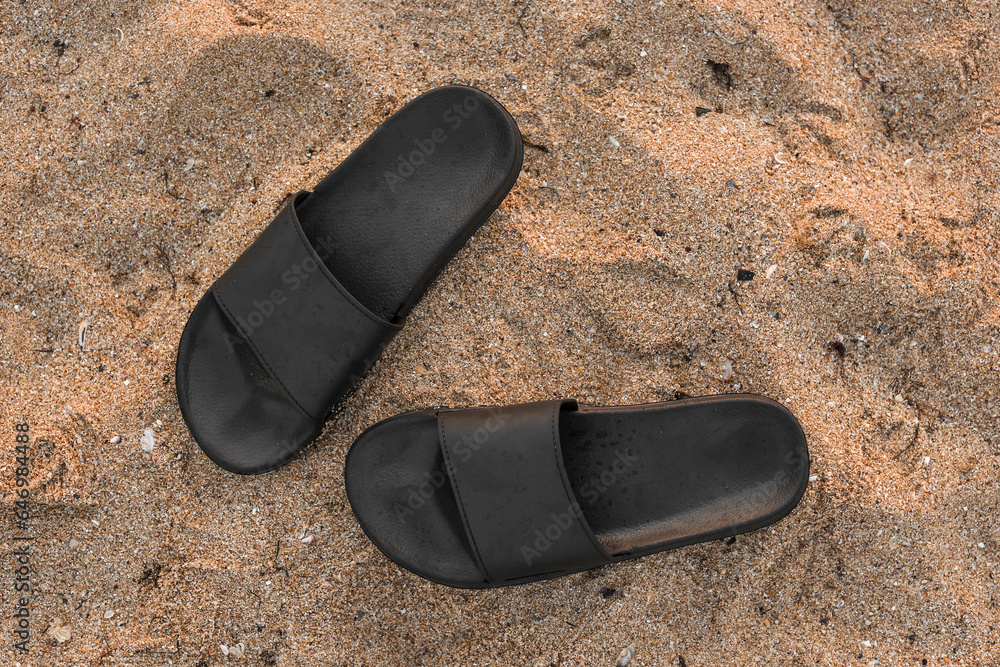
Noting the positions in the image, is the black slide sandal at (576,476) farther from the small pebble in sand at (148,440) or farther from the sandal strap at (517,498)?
the small pebble in sand at (148,440)

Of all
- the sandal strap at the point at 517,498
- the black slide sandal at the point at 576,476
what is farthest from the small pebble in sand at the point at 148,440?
the sandal strap at the point at 517,498

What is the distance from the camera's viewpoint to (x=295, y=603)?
71.7 inches

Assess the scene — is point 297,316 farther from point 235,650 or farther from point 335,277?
point 235,650

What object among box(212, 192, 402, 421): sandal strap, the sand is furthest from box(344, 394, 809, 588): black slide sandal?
box(212, 192, 402, 421): sandal strap

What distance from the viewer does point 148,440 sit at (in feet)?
6.13

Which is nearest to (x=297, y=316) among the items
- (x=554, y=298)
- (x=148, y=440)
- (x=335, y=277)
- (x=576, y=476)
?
(x=335, y=277)

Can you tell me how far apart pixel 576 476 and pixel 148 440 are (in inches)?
50.2

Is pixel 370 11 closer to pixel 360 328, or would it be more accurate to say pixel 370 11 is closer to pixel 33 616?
pixel 360 328

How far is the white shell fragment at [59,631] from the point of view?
5.93ft

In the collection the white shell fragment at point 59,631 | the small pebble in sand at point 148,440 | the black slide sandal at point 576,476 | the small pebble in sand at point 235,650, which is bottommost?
the white shell fragment at point 59,631

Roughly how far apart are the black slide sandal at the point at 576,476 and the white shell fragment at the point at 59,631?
0.92 meters

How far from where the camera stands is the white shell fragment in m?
1.81

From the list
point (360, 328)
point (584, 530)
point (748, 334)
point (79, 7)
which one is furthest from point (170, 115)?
point (748, 334)

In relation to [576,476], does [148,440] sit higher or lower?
lower
